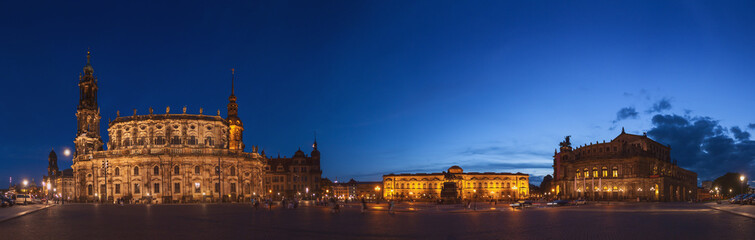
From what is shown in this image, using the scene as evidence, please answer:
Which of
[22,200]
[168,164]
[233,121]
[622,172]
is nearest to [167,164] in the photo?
[168,164]

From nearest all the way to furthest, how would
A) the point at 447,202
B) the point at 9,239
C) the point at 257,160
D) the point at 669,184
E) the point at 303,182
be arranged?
the point at 9,239 < the point at 447,202 < the point at 257,160 < the point at 669,184 < the point at 303,182

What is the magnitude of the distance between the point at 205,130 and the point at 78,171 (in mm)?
28527

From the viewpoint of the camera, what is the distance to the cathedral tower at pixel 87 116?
107 m

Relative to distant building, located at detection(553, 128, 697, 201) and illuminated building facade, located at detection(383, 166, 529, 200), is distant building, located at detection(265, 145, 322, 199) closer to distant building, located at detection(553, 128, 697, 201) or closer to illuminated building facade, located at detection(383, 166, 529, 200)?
illuminated building facade, located at detection(383, 166, 529, 200)

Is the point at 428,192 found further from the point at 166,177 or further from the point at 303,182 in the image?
the point at 166,177

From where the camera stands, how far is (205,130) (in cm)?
9556

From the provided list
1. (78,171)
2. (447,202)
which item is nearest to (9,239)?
(447,202)

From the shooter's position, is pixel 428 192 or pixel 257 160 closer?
pixel 257 160

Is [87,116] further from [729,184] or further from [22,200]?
[729,184]

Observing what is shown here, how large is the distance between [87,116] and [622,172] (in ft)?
378

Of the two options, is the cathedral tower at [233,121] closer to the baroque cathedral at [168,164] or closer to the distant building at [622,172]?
the baroque cathedral at [168,164]

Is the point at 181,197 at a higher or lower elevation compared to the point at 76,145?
lower

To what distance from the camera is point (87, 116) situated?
359ft

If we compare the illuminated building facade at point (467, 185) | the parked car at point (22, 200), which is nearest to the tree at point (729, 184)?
the illuminated building facade at point (467, 185)
